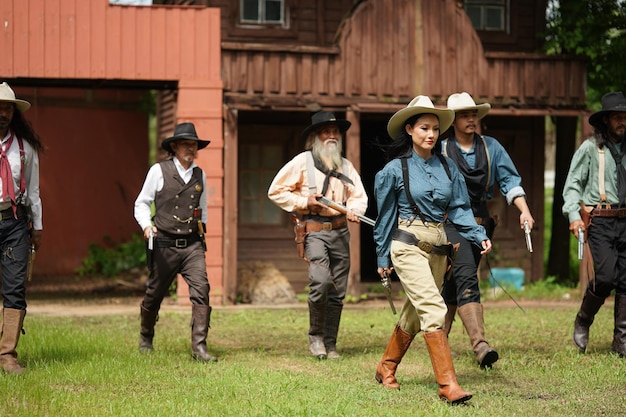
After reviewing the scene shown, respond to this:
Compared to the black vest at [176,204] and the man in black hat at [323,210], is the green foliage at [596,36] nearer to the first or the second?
the man in black hat at [323,210]

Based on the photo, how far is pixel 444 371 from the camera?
22.4ft

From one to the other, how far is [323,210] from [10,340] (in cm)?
286

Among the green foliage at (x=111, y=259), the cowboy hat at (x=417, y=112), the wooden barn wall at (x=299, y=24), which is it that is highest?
the wooden barn wall at (x=299, y=24)

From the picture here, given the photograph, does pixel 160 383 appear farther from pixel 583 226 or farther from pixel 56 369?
pixel 583 226

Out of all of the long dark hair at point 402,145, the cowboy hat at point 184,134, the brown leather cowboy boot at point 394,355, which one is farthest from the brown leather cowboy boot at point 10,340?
the long dark hair at point 402,145

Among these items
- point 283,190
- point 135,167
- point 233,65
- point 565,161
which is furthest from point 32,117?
point 283,190

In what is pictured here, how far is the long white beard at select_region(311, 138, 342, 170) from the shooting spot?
9.36m

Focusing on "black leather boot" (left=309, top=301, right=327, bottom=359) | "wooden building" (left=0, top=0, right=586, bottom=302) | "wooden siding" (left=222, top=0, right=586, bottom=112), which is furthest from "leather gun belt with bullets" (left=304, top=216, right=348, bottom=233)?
"wooden siding" (left=222, top=0, right=586, bottom=112)

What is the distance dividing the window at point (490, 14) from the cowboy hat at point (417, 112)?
433 inches

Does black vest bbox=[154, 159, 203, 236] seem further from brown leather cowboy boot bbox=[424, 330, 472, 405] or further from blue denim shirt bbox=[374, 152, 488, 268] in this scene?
brown leather cowboy boot bbox=[424, 330, 472, 405]

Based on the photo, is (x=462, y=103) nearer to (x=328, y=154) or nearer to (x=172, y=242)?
(x=328, y=154)

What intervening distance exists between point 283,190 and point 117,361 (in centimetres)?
208

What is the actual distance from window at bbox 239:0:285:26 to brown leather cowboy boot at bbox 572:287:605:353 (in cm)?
933

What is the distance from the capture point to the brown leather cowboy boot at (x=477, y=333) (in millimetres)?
8102
